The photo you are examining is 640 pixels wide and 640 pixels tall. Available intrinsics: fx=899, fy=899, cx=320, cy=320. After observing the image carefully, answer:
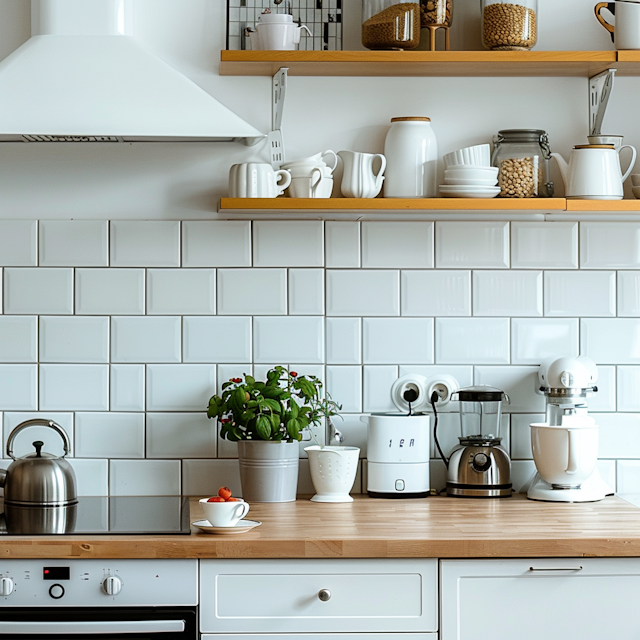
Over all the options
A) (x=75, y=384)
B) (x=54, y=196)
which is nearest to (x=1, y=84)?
(x=54, y=196)

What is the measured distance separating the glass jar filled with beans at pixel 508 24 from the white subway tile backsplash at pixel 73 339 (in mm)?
1250

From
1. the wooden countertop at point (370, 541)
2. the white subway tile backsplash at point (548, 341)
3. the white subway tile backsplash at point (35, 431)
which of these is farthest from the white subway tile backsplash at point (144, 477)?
the white subway tile backsplash at point (548, 341)

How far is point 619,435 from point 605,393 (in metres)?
0.12

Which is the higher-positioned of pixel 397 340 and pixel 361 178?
pixel 361 178

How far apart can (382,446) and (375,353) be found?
273 mm

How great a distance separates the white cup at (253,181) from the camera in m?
2.22

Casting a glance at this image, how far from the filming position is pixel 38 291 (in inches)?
94.7

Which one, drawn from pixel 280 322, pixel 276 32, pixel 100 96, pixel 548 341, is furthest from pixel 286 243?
pixel 548 341

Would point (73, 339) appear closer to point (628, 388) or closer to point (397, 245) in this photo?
point (397, 245)

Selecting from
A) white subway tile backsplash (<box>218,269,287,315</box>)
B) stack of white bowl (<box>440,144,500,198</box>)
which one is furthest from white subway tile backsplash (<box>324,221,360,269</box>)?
stack of white bowl (<box>440,144,500,198</box>)

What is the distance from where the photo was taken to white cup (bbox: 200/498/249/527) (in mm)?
1854

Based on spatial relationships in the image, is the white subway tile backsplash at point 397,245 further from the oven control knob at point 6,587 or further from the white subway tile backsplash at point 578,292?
the oven control knob at point 6,587

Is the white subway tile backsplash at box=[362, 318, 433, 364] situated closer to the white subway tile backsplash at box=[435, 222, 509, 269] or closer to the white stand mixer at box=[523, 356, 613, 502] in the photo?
the white subway tile backsplash at box=[435, 222, 509, 269]

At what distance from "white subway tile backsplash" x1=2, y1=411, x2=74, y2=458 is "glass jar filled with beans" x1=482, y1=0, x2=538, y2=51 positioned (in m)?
1.48
